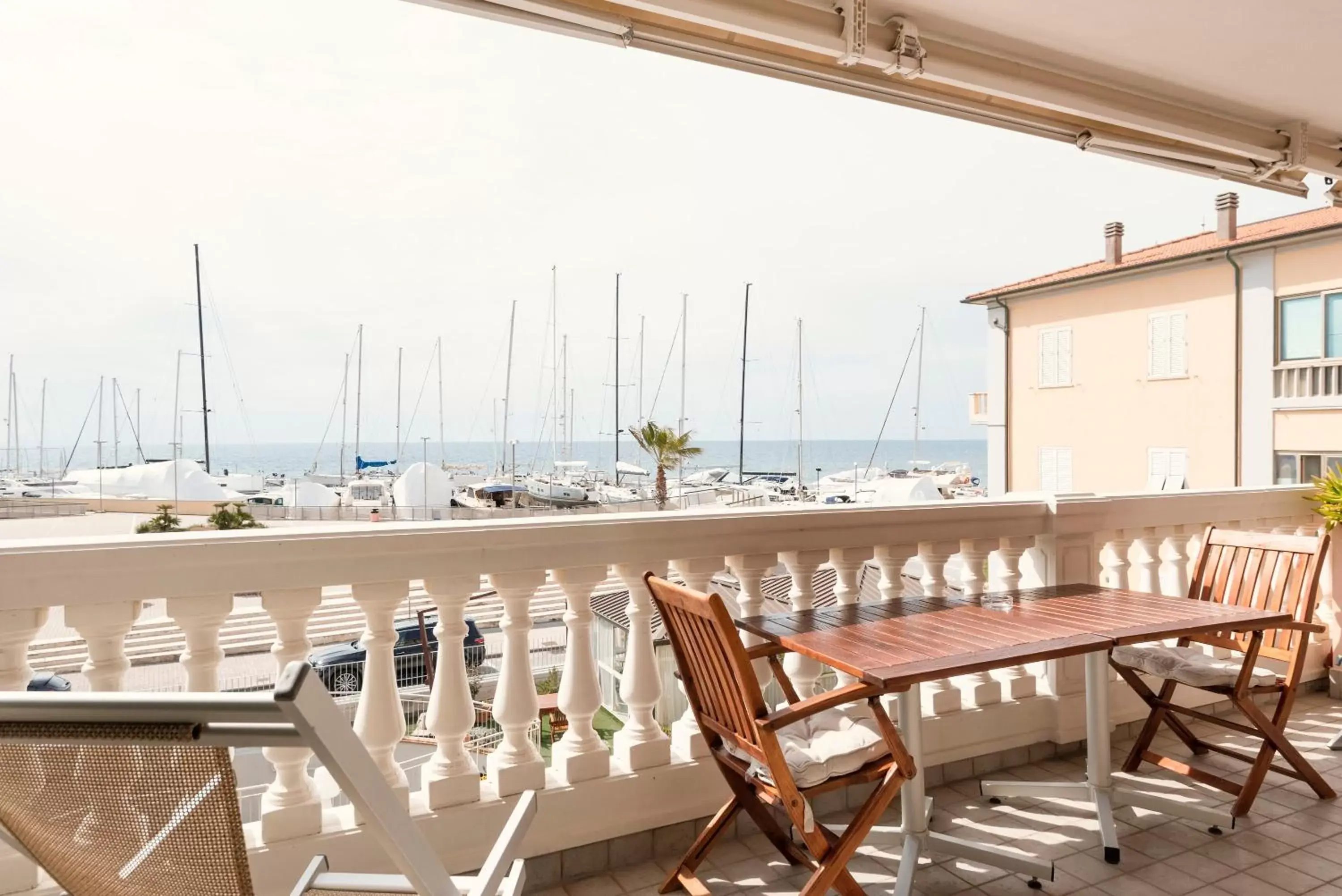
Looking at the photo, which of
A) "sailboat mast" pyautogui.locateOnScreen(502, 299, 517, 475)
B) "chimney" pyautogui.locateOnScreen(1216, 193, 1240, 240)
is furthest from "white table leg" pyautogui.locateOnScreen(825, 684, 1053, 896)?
"sailboat mast" pyautogui.locateOnScreen(502, 299, 517, 475)

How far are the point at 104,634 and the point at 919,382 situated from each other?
116 ft

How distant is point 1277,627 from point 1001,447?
21.7 m

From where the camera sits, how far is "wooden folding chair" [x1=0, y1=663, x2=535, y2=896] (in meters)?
0.96

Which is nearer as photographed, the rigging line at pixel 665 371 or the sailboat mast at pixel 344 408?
the rigging line at pixel 665 371

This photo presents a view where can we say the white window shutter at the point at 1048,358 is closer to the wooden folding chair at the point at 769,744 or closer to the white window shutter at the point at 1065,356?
the white window shutter at the point at 1065,356

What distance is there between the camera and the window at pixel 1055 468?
21344mm

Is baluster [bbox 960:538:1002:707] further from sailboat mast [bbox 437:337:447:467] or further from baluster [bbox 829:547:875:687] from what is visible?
sailboat mast [bbox 437:337:447:467]

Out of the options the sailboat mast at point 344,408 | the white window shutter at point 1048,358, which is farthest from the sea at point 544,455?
the white window shutter at point 1048,358

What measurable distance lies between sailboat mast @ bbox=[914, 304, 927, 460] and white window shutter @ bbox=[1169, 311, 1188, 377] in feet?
48.7

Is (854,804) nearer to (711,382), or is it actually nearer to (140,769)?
(140,769)

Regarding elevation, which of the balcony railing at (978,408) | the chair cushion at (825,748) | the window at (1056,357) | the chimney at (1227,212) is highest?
the chimney at (1227,212)

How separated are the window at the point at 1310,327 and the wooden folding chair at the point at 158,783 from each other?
19.4 meters

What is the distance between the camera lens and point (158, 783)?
1.02 metres

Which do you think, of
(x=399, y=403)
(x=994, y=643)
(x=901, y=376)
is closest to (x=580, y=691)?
(x=994, y=643)
